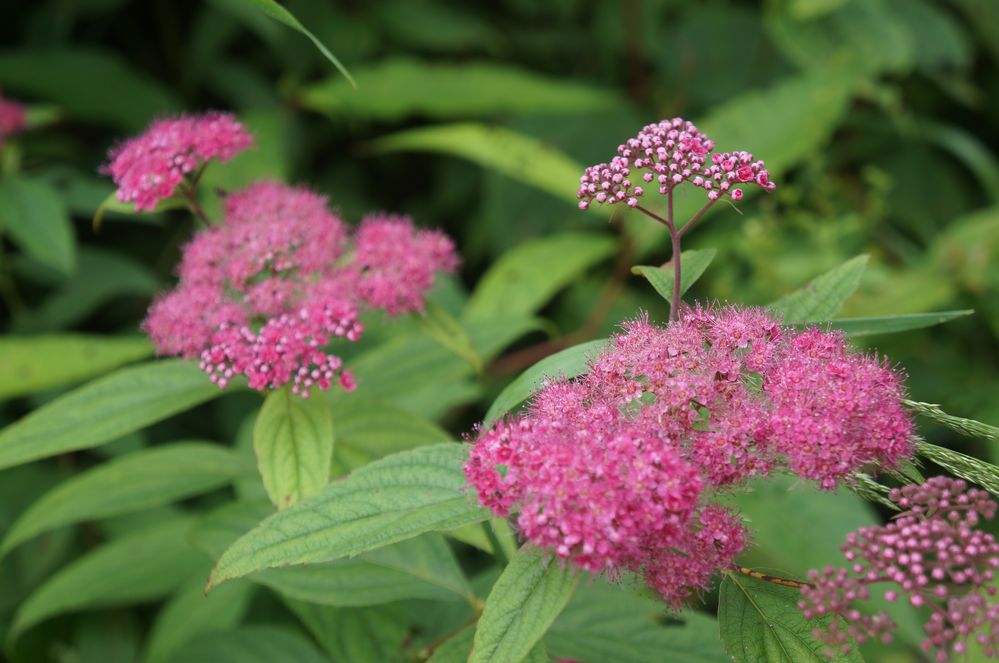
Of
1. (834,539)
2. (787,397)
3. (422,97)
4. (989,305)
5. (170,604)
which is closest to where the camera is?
(787,397)

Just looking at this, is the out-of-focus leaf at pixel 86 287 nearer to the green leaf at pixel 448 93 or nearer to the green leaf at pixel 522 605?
the green leaf at pixel 448 93

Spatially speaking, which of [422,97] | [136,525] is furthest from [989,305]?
[136,525]

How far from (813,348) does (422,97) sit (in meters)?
2.99

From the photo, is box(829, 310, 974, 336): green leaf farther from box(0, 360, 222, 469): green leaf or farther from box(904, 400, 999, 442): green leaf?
box(0, 360, 222, 469): green leaf

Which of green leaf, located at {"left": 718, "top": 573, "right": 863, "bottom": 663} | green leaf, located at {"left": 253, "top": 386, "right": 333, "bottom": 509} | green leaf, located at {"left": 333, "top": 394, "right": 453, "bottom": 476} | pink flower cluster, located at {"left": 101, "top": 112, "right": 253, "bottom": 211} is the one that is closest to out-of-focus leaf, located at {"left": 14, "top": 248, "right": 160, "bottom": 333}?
pink flower cluster, located at {"left": 101, "top": 112, "right": 253, "bottom": 211}

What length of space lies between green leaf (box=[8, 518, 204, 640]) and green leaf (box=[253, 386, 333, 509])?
1078mm

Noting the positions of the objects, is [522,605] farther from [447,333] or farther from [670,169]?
[447,333]

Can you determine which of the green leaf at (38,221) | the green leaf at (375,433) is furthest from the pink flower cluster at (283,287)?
the green leaf at (38,221)

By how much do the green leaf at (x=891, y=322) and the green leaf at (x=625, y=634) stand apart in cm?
59

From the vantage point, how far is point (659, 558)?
1.30 m

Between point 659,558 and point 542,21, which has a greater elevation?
point 542,21

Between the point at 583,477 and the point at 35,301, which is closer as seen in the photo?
the point at 583,477

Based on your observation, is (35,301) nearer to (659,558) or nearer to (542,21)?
(542,21)

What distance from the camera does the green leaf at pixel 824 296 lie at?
160 centimetres
